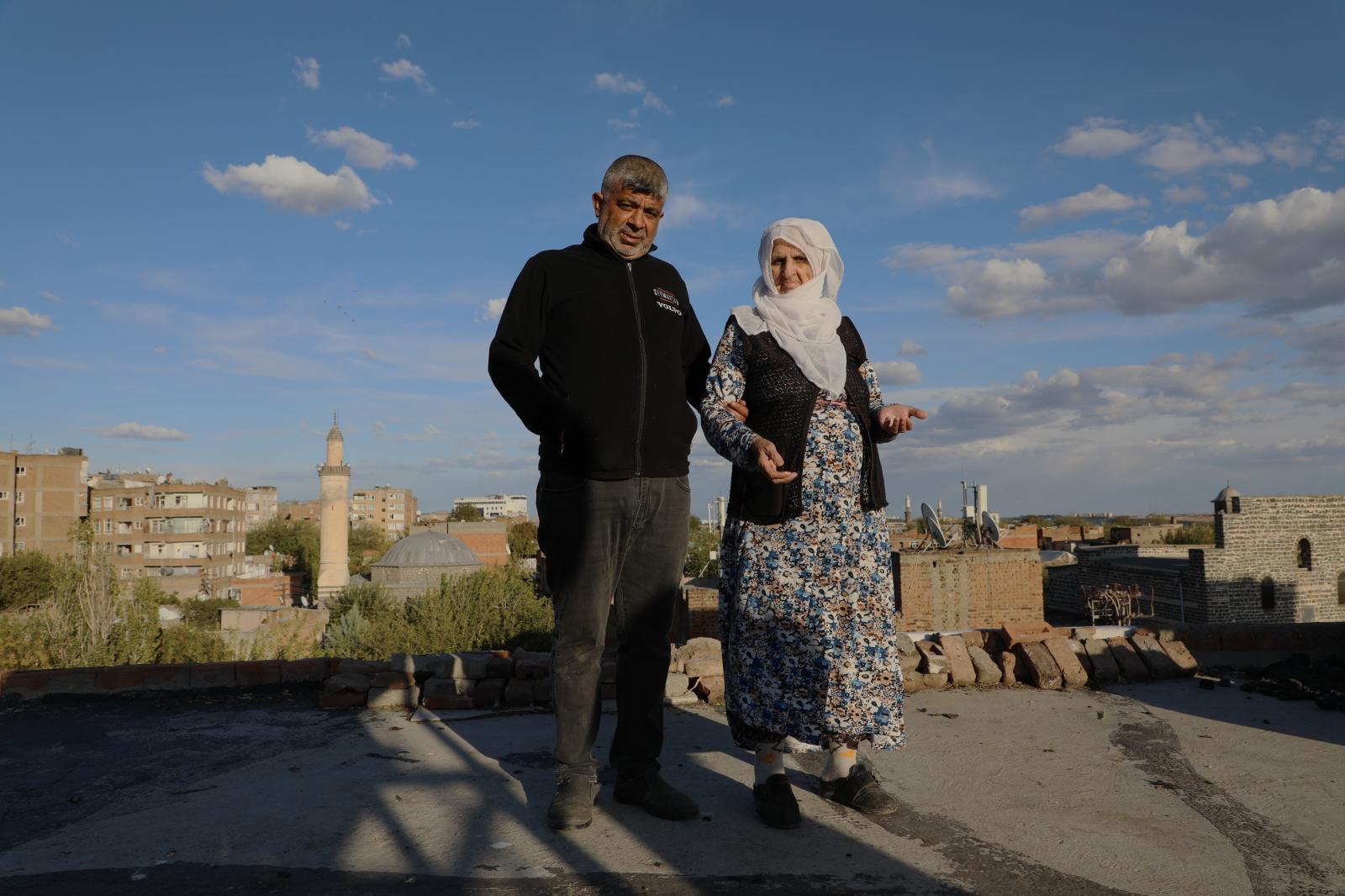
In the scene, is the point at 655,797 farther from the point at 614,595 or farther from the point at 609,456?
the point at 609,456

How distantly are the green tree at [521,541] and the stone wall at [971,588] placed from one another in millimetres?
Result: 48500

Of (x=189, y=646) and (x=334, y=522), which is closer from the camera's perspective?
(x=189, y=646)

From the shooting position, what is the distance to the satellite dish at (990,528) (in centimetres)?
1962

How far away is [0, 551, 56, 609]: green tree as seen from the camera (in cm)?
4809

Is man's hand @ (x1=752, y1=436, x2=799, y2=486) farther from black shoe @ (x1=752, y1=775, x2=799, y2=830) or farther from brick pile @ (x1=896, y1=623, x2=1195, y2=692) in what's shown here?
brick pile @ (x1=896, y1=623, x2=1195, y2=692)

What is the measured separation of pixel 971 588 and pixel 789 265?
16.9 meters

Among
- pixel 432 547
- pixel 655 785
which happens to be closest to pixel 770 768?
pixel 655 785

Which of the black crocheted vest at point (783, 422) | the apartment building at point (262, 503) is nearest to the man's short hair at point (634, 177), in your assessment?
the black crocheted vest at point (783, 422)

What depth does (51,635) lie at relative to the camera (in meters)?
8.43

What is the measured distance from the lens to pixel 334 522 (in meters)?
53.2

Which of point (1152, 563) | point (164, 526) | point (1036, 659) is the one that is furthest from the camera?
point (164, 526)

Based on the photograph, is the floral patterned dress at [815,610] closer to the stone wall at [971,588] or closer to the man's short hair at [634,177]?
the man's short hair at [634,177]

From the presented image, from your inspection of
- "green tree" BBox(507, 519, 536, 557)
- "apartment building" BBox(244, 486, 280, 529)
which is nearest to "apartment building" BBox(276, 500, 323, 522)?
"apartment building" BBox(244, 486, 280, 529)

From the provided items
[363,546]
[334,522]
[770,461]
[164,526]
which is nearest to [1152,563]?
[770,461]
